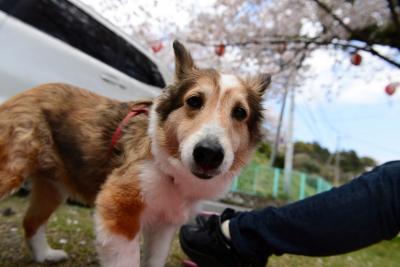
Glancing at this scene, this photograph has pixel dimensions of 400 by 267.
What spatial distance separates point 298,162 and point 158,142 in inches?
1237

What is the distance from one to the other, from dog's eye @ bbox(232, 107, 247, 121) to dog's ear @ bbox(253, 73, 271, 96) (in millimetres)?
358

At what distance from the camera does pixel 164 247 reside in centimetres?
249

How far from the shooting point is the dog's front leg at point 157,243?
2.47 meters

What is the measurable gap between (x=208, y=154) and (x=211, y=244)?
0.86 m

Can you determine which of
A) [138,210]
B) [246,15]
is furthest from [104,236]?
[246,15]

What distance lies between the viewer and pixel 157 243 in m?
2.49

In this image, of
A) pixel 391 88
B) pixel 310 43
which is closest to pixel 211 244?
pixel 310 43

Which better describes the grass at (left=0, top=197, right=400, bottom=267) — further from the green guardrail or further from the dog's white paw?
the green guardrail

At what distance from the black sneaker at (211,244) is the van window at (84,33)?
7.42ft

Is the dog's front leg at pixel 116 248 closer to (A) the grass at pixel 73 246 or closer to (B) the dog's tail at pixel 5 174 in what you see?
(B) the dog's tail at pixel 5 174

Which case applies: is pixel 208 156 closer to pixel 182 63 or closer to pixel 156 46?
pixel 182 63

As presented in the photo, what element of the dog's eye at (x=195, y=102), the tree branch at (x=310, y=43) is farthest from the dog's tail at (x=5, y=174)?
the tree branch at (x=310, y=43)

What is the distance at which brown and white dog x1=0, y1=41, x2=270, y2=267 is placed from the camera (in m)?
2.05

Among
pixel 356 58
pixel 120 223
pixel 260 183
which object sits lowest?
pixel 260 183
